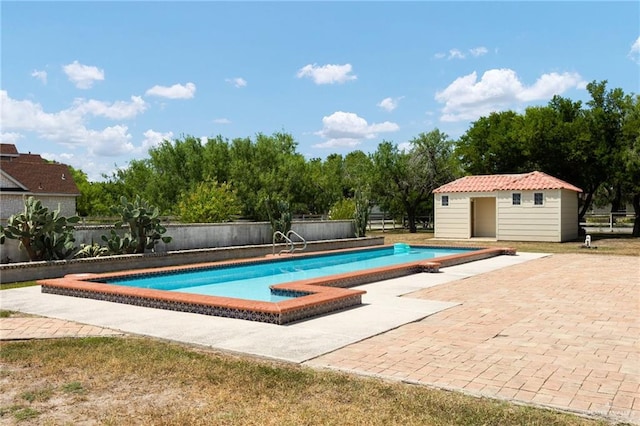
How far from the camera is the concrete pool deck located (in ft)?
16.1

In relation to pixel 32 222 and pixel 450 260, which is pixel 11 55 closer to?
pixel 32 222

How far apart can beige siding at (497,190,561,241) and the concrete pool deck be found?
14.8m

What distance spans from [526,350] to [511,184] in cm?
2212

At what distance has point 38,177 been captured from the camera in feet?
117


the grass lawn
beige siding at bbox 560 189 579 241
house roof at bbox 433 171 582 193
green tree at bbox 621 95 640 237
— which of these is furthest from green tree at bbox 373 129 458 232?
the grass lawn

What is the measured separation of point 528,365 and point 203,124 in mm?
30054

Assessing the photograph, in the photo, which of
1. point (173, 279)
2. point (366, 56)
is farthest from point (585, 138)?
point (173, 279)

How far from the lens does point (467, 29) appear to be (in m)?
16.7

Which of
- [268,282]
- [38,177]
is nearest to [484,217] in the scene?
[268,282]

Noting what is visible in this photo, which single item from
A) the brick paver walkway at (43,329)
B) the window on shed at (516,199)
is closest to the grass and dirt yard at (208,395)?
Result: the brick paver walkway at (43,329)

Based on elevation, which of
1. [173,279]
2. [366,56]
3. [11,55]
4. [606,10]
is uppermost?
[366,56]

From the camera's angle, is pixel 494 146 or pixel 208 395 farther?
pixel 494 146

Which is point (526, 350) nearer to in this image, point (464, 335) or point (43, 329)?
point (464, 335)

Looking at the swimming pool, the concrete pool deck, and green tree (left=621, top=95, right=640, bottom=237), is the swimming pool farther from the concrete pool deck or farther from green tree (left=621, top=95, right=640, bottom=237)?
green tree (left=621, top=95, right=640, bottom=237)
